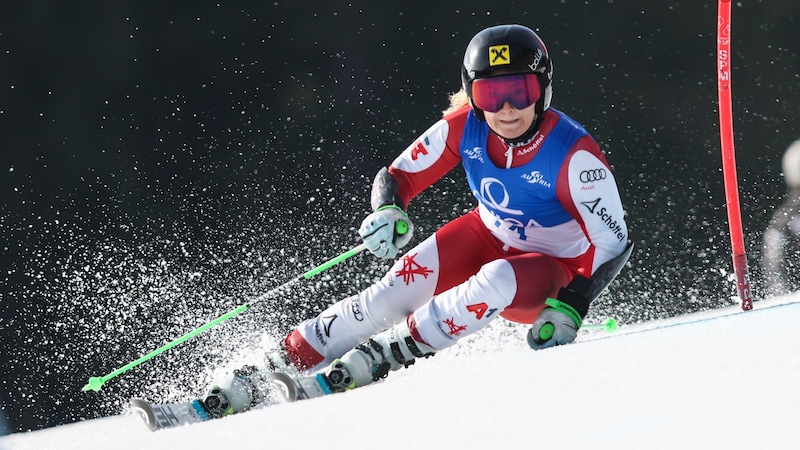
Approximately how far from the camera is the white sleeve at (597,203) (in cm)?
322

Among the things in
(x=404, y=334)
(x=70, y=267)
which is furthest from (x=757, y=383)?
(x=70, y=267)

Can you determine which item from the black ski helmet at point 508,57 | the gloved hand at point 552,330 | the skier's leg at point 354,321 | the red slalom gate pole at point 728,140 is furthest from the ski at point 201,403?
the red slalom gate pole at point 728,140

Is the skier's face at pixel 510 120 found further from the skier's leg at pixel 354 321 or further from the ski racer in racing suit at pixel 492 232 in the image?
the skier's leg at pixel 354 321

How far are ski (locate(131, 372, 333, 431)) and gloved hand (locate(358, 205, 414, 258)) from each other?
52 cm

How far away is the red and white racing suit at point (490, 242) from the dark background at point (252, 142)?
2332 millimetres

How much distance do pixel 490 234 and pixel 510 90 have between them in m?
0.67

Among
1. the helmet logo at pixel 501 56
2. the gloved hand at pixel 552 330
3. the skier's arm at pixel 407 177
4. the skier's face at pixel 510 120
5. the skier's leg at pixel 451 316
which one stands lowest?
the gloved hand at pixel 552 330

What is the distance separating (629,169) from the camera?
5.94 meters

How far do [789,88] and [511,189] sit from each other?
3.09 m

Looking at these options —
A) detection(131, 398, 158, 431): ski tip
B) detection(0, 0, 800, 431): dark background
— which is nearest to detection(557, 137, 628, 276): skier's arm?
detection(131, 398, 158, 431): ski tip

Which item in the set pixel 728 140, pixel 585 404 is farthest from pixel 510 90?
pixel 585 404

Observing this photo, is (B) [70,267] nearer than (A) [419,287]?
No

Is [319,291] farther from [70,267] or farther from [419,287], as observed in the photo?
[419,287]

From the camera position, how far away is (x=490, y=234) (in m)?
3.71
